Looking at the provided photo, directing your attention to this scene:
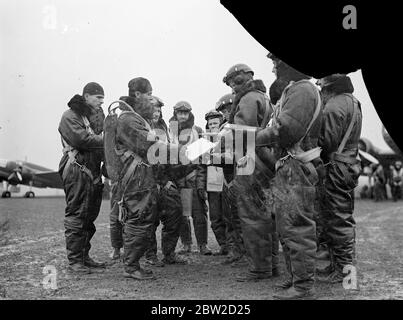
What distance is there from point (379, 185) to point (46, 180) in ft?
80.3

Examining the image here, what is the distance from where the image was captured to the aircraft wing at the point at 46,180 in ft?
113

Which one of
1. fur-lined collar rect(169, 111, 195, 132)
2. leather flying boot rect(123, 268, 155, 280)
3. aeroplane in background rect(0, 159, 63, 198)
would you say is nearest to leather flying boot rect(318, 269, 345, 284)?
leather flying boot rect(123, 268, 155, 280)

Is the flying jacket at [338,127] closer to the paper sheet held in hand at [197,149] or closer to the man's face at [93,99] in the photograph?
the paper sheet held in hand at [197,149]

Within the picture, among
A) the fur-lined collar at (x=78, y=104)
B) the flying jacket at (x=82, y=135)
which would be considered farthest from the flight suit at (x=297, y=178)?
the fur-lined collar at (x=78, y=104)

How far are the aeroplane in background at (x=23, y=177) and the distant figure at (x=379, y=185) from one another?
20423 mm

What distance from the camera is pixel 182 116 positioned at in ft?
25.3

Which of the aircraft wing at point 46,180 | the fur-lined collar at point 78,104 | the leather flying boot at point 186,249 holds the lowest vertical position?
the aircraft wing at point 46,180

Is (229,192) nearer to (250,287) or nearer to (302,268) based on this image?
(250,287)

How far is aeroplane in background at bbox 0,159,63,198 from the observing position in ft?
97.9

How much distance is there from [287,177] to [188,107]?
142 inches

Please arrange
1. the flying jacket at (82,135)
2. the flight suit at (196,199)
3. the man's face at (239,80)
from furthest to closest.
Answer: the flight suit at (196,199)
the flying jacket at (82,135)
the man's face at (239,80)

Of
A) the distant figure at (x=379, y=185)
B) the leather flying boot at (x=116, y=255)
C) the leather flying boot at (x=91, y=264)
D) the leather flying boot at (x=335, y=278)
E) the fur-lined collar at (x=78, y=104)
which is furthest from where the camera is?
the distant figure at (x=379, y=185)

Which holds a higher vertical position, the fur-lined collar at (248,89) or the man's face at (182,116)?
the fur-lined collar at (248,89)

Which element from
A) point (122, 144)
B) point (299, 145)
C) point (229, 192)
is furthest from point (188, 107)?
point (299, 145)
